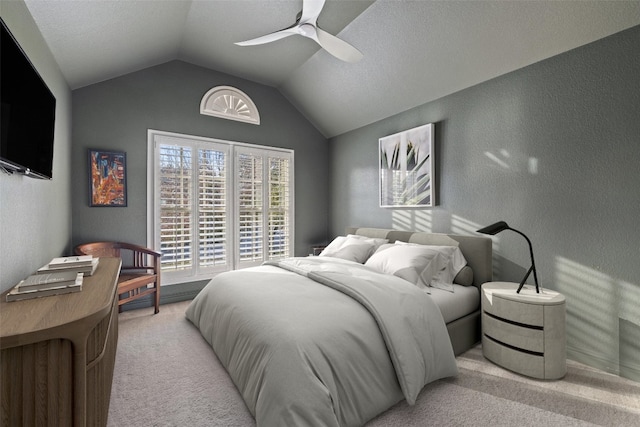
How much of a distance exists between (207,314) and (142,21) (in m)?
2.72

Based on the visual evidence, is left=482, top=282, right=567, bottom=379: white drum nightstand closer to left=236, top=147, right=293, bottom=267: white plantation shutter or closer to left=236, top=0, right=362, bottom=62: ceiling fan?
left=236, top=0, right=362, bottom=62: ceiling fan

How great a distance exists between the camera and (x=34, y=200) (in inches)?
79.1

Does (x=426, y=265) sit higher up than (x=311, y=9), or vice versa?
(x=311, y=9)

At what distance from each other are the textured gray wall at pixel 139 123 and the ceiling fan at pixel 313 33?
186cm

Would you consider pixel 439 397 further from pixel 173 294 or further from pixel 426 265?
pixel 173 294

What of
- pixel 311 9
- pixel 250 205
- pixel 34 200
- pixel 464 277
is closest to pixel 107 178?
pixel 34 200

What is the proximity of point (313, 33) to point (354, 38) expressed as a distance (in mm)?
1058

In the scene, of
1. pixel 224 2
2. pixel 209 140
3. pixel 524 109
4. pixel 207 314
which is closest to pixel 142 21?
pixel 224 2

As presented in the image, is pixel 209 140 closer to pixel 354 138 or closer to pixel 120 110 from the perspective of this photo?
pixel 120 110

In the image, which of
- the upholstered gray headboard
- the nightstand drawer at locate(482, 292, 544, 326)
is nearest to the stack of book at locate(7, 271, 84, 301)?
the nightstand drawer at locate(482, 292, 544, 326)

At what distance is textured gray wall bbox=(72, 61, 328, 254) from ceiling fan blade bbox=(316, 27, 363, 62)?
2.18 metres

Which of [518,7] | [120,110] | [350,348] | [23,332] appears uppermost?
[518,7]

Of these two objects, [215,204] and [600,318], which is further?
[215,204]

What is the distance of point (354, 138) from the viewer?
4.68 metres
